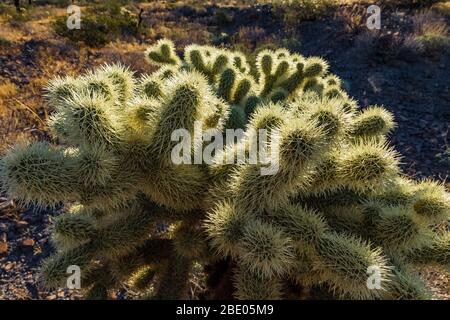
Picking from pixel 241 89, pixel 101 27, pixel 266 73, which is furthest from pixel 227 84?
pixel 101 27

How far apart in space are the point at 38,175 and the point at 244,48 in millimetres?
8391

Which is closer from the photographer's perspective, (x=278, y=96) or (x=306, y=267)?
(x=306, y=267)

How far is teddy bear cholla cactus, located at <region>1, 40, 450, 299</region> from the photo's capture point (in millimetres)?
1766

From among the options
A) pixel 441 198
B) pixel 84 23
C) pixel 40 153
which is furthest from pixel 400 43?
pixel 84 23

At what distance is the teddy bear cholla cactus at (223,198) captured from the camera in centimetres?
177

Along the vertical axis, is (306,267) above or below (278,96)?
below

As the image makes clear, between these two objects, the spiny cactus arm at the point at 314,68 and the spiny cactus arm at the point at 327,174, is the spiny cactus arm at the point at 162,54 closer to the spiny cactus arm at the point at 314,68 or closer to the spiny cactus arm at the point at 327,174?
the spiny cactus arm at the point at 314,68

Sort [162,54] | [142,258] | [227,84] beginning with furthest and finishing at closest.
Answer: [162,54]
[227,84]
[142,258]

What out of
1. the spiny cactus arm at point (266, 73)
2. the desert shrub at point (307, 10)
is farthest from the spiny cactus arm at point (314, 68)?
the desert shrub at point (307, 10)

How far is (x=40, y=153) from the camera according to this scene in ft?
5.90

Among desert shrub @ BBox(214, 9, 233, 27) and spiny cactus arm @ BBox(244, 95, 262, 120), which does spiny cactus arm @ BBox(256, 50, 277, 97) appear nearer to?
spiny cactus arm @ BBox(244, 95, 262, 120)

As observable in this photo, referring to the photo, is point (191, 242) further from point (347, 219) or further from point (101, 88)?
point (101, 88)

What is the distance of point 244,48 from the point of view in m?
9.53
